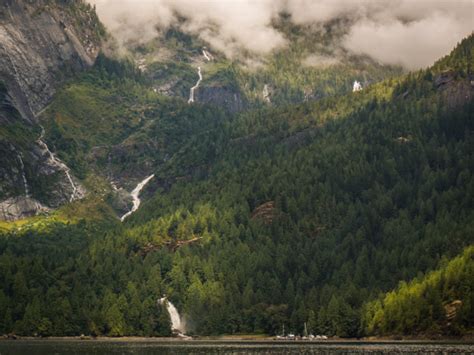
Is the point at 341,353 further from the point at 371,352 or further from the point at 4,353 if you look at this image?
the point at 4,353

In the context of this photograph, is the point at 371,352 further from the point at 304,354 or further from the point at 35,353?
the point at 35,353

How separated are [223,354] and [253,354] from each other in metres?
6.72

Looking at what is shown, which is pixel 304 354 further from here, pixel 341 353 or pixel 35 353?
pixel 35 353

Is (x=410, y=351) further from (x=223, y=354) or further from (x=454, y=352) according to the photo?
(x=223, y=354)

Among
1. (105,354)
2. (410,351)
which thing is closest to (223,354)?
(105,354)

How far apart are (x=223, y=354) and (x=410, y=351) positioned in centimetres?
4059

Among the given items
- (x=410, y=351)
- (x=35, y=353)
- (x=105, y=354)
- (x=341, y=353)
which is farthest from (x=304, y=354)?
(x=35, y=353)

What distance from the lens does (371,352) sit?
656ft

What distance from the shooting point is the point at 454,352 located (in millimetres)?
190625

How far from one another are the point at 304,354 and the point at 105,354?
141 feet

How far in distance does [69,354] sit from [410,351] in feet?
242

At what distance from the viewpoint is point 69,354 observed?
198125 millimetres

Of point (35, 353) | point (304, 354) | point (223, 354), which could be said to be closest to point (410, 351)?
point (304, 354)

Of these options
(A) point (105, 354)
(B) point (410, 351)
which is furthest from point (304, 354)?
(A) point (105, 354)
